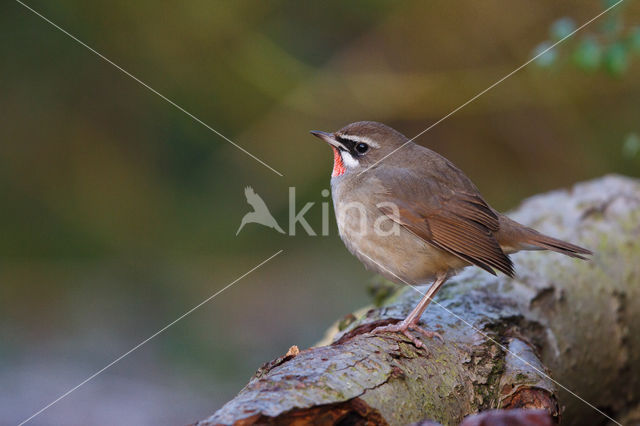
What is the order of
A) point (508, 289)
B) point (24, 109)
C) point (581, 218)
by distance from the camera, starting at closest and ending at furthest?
point (508, 289), point (581, 218), point (24, 109)

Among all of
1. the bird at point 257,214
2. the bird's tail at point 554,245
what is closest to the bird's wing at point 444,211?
the bird's tail at point 554,245

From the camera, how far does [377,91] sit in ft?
28.5

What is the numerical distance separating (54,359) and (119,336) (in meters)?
0.75

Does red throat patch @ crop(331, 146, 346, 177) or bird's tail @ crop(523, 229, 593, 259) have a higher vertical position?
red throat patch @ crop(331, 146, 346, 177)

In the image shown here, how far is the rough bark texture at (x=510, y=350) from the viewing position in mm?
2652

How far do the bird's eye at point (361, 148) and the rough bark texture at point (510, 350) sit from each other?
1.07m

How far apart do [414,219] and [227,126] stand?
4777 millimetres

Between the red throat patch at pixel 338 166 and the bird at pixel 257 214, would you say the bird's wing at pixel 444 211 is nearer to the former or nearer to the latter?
the red throat patch at pixel 338 166

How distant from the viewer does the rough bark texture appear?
265 centimetres

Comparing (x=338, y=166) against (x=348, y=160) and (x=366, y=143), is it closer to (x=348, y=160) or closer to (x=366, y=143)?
(x=348, y=160)

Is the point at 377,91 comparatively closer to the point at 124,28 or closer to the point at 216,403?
the point at 124,28

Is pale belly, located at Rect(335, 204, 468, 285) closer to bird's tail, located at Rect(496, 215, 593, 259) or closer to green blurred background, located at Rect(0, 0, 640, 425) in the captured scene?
bird's tail, located at Rect(496, 215, 593, 259)

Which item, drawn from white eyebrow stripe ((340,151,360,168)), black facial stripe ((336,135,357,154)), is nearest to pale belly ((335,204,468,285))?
white eyebrow stripe ((340,151,360,168))

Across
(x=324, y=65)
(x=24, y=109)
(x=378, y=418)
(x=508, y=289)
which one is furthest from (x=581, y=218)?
(x=24, y=109)
